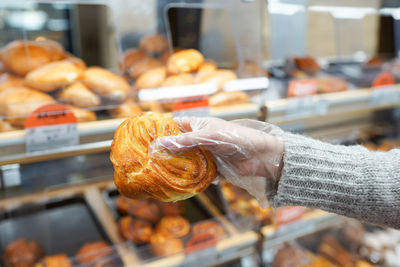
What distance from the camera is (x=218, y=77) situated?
1139 millimetres

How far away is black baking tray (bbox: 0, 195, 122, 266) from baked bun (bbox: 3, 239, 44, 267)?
26mm

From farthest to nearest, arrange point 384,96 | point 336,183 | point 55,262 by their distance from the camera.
A: point 384,96 < point 55,262 < point 336,183

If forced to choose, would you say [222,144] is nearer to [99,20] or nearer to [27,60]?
[27,60]

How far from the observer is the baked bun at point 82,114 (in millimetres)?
911

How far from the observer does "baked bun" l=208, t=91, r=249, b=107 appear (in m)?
1.10

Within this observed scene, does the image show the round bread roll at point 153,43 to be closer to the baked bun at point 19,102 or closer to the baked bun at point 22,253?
the baked bun at point 19,102

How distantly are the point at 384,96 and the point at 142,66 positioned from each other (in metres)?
1.24

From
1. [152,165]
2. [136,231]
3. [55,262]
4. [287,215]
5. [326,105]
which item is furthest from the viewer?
[287,215]

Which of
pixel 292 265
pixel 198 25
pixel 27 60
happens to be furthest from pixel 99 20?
pixel 292 265

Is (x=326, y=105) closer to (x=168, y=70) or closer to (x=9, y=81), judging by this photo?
(x=168, y=70)

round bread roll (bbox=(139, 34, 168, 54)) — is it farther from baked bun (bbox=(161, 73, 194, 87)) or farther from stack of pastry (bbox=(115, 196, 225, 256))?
stack of pastry (bbox=(115, 196, 225, 256))

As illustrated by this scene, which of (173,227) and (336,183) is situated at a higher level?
(336,183)

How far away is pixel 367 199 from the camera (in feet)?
2.63

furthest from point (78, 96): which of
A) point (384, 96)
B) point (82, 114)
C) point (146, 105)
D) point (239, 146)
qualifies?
point (384, 96)
